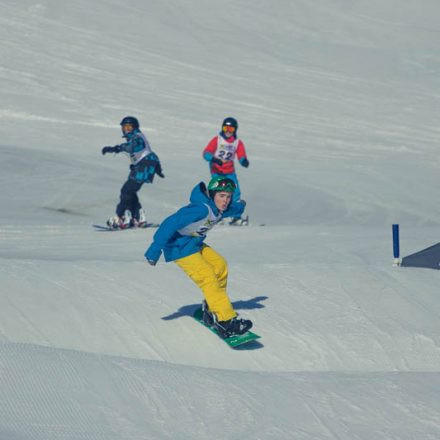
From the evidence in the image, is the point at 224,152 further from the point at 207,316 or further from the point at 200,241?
the point at 200,241


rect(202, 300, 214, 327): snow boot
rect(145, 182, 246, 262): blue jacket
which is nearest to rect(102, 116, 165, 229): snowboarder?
rect(202, 300, 214, 327): snow boot

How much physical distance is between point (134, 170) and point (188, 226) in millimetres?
6733

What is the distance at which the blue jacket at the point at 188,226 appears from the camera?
8508mm

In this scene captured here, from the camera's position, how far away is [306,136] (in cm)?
2700

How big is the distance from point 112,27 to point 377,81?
808 centimetres

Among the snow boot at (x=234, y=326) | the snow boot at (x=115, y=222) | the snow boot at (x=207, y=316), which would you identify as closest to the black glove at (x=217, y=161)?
the snow boot at (x=115, y=222)

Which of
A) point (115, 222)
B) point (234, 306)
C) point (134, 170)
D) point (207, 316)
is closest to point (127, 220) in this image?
point (115, 222)

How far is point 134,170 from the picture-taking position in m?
15.3

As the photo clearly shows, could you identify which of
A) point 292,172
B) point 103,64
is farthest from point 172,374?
point 103,64

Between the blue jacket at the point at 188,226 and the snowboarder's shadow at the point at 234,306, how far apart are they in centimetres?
82

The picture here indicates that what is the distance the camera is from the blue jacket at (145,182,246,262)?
851 centimetres

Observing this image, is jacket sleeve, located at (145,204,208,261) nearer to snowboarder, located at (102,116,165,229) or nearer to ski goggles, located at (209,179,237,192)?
ski goggles, located at (209,179,237,192)

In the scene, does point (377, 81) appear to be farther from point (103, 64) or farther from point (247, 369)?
point (247, 369)

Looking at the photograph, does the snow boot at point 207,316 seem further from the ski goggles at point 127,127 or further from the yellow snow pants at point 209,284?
the ski goggles at point 127,127
